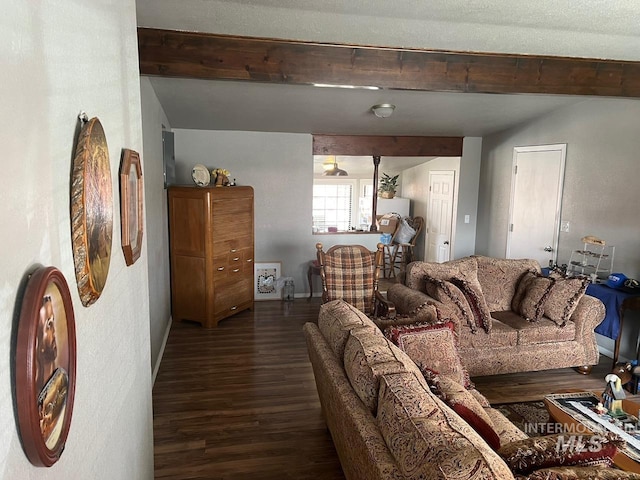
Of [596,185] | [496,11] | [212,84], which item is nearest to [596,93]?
[596,185]

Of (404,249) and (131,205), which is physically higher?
(131,205)

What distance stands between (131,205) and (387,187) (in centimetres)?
723

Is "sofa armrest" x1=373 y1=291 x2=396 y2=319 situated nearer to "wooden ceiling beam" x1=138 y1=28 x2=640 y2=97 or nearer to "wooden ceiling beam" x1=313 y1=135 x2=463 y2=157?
"wooden ceiling beam" x1=138 y1=28 x2=640 y2=97

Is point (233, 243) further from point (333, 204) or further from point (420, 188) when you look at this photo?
point (333, 204)

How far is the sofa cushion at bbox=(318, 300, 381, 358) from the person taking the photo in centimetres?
236

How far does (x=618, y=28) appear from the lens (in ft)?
9.76

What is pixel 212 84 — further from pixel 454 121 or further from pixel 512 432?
pixel 512 432

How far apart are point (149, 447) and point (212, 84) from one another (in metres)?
3.15

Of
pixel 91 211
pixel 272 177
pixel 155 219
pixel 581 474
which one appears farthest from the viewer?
pixel 272 177

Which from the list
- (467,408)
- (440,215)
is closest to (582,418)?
(467,408)

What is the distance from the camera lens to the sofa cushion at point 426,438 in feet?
4.03

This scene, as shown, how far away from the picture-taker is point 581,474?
131cm

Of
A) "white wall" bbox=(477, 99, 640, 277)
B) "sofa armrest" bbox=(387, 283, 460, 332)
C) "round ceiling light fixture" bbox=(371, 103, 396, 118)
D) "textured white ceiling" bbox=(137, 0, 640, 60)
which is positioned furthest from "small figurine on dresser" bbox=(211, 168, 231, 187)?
"white wall" bbox=(477, 99, 640, 277)

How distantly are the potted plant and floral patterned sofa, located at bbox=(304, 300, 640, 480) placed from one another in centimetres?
592
